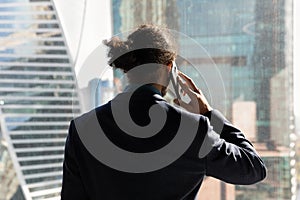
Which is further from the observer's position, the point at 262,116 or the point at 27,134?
the point at 27,134

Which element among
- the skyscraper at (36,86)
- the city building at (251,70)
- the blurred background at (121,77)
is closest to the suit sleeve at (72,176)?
the blurred background at (121,77)

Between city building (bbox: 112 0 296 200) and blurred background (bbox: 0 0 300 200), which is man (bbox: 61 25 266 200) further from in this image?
city building (bbox: 112 0 296 200)

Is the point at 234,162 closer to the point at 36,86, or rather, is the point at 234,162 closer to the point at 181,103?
the point at 181,103

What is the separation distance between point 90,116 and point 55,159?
0.78m

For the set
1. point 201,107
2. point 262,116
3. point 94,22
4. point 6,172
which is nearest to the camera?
point 201,107

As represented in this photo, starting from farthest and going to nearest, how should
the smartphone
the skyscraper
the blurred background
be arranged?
the skyscraper, the blurred background, the smartphone

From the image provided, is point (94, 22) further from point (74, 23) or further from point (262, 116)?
point (262, 116)

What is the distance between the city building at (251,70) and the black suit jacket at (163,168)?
21.1 inches

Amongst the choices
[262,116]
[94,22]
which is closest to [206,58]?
[262,116]

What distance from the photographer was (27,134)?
5.91 ft

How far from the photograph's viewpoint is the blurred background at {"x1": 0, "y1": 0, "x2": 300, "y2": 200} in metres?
1.58

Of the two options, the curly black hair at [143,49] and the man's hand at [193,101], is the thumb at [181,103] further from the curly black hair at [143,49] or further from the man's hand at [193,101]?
the curly black hair at [143,49]

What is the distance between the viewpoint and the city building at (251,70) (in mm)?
1578

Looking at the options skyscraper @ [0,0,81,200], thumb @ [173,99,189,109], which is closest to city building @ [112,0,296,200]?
thumb @ [173,99,189,109]
